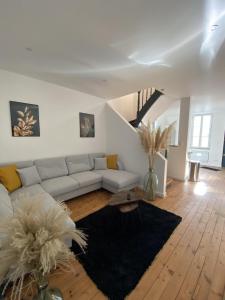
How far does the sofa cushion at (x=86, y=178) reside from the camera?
122 inches

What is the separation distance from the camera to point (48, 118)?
340 centimetres

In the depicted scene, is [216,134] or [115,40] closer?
[115,40]

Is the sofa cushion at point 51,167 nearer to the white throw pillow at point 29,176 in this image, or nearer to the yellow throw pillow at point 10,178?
the white throw pillow at point 29,176

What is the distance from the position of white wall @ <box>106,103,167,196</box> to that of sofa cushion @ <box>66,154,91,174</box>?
0.99m

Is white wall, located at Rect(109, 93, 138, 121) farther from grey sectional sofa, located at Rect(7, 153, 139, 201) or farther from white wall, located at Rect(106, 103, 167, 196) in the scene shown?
grey sectional sofa, located at Rect(7, 153, 139, 201)

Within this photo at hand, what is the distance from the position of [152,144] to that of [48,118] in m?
2.38

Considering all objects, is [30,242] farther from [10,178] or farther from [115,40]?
[10,178]

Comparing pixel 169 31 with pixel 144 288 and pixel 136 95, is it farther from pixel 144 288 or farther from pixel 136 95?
pixel 136 95

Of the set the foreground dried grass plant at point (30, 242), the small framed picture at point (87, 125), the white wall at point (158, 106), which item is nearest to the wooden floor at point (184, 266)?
the foreground dried grass plant at point (30, 242)

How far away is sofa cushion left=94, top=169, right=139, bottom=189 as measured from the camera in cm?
319

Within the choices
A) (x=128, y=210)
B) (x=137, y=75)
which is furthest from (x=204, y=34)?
(x=128, y=210)

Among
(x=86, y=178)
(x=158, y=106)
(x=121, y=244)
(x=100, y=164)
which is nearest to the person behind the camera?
(x=121, y=244)

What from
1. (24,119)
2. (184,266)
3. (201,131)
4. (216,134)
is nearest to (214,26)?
(184,266)

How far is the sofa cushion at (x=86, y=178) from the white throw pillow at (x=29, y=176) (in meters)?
0.73
